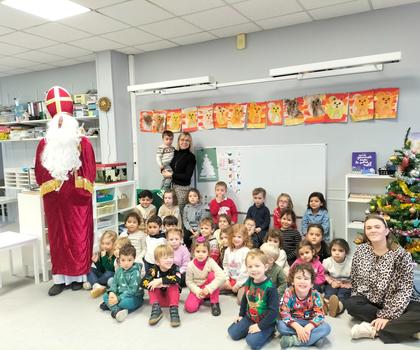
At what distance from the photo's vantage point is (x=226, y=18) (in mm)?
3830

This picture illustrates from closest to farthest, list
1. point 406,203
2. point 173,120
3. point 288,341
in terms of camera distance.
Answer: point 288,341 < point 406,203 < point 173,120

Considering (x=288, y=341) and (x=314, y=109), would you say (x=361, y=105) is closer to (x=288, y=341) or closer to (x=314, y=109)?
(x=314, y=109)

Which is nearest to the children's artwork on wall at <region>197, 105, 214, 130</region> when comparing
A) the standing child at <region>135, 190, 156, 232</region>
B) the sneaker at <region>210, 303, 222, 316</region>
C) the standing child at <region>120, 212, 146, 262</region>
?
the standing child at <region>135, 190, 156, 232</region>

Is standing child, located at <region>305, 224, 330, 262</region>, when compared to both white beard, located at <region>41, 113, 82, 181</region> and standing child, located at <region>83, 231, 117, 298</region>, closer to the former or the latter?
standing child, located at <region>83, 231, 117, 298</region>

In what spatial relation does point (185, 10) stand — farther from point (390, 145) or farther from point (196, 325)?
point (196, 325)

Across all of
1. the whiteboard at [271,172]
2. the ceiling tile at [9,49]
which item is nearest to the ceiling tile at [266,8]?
the whiteboard at [271,172]

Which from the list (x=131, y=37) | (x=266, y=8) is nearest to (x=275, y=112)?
(x=266, y=8)

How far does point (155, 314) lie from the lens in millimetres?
2697

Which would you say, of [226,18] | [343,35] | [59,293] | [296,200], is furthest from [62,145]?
[343,35]

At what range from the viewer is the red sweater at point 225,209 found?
4367 mm

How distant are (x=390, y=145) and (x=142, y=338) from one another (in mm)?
2997

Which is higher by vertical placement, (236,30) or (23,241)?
(236,30)

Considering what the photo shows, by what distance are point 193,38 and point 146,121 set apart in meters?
1.34

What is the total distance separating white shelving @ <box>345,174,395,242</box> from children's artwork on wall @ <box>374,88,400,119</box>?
651mm
